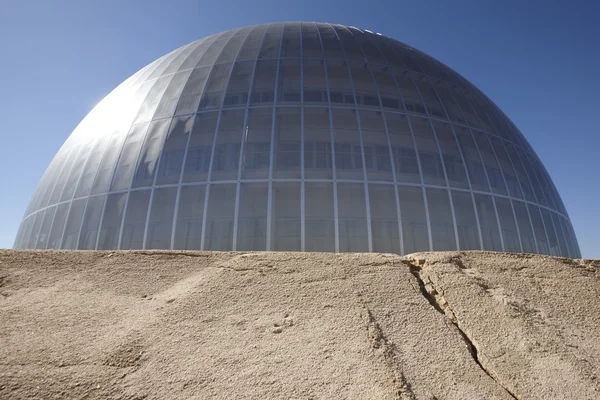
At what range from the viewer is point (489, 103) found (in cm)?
1783

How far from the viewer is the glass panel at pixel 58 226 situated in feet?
41.8

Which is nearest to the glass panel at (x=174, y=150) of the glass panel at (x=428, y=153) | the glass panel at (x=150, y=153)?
the glass panel at (x=150, y=153)

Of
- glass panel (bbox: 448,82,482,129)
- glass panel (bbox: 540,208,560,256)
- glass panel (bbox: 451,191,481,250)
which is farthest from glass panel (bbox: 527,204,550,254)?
glass panel (bbox: 448,82,482,129)

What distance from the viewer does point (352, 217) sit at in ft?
35.0

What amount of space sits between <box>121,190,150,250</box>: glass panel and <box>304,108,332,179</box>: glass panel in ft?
16.5

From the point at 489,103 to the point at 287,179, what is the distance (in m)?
12.4

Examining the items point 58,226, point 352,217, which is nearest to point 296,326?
point 352,217

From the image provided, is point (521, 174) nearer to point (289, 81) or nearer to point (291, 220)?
point (289, 81)

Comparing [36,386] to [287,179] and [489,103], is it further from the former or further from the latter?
[489,103]

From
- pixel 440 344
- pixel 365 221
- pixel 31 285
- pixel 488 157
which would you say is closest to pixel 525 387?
pixel 440 344

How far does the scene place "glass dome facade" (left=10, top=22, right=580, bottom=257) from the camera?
1070 cm

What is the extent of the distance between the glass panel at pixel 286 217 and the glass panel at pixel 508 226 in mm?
6996

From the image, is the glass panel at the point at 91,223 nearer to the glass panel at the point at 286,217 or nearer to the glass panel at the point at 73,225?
the glass panel at the point at 73,225

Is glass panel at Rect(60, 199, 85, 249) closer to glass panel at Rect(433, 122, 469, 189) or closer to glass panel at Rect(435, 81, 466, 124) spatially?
glass panel at Rect(433, 122, 469, 189)
